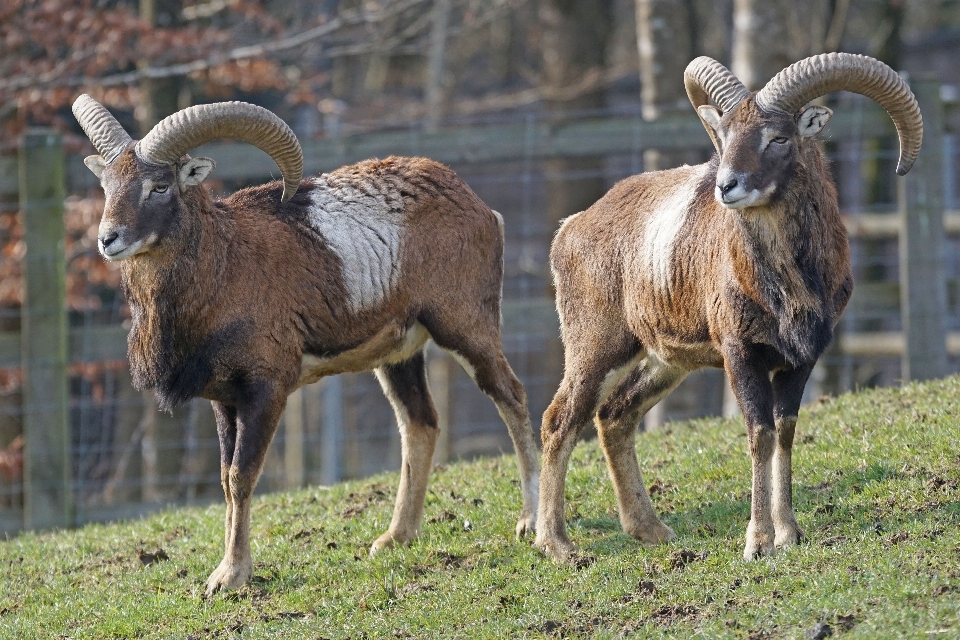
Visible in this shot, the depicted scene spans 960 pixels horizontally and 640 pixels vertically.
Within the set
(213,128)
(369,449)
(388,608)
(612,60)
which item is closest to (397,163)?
(213,128)

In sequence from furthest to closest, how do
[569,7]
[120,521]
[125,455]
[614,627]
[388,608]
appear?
[569,7] < [125,455] < [120,521] < [388,608] < [614,627]

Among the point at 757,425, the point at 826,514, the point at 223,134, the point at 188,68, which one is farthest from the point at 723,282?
the point at 188,68

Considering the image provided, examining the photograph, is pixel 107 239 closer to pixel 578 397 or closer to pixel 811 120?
pixel 578 397

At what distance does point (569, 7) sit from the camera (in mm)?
17188

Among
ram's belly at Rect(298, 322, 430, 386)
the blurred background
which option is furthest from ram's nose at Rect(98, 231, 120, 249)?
the blurred background

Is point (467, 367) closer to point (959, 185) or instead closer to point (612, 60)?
point (959, 185)

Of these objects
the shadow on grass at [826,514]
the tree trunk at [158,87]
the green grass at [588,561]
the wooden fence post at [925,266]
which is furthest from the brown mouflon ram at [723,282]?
the tree trunk at [158,87]

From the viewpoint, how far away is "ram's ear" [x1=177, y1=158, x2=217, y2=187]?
24.1ft

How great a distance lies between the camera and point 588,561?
6.68 m

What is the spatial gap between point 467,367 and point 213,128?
6.74ft

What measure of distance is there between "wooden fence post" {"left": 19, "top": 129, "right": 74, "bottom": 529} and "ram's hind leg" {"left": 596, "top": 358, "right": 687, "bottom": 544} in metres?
5.08

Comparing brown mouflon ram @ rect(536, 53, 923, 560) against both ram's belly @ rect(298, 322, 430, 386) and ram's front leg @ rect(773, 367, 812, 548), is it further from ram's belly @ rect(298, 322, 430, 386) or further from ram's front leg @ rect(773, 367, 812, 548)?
ram's belly @ rect(298, 322, 430, 386)

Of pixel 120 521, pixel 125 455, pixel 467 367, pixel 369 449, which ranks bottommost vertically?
pixel 369 449

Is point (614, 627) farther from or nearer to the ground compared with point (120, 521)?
farther from the ground
